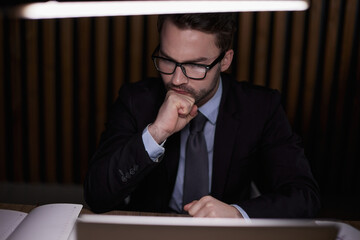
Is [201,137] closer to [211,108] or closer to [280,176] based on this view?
[211,108]

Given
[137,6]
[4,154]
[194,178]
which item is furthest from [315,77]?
[4,154]

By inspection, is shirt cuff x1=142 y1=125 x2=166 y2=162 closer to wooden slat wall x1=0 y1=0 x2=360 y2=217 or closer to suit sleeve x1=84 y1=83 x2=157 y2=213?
suit sleeve x1=84 y1=83 x2=157 y2=213

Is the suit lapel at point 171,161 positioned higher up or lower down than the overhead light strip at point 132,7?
lower down

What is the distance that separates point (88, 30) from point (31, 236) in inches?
79.1

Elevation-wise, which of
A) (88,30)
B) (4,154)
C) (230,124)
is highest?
(88,30)

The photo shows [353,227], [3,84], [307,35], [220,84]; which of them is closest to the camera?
[353,227]

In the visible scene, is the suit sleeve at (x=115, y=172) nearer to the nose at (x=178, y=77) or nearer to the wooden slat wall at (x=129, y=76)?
the nose at (x=178, y=77)

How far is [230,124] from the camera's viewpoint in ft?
5.24

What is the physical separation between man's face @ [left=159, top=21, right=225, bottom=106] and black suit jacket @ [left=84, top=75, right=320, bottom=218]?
0.49ft

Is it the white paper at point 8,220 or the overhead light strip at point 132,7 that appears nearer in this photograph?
the overhead light strip at point 132,7

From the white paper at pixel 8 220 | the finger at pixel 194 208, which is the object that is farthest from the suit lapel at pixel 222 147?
the white paper at pixel 8 220

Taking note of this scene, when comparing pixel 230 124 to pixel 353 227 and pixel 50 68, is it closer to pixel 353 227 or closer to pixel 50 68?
pixel 353 227

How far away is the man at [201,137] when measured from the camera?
1346 mm

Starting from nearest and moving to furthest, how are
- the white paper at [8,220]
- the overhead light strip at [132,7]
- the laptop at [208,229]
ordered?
1. the laptop at [208,229]
2. the overhead light strip at [132,7]
3. the white paper at [8,220]
